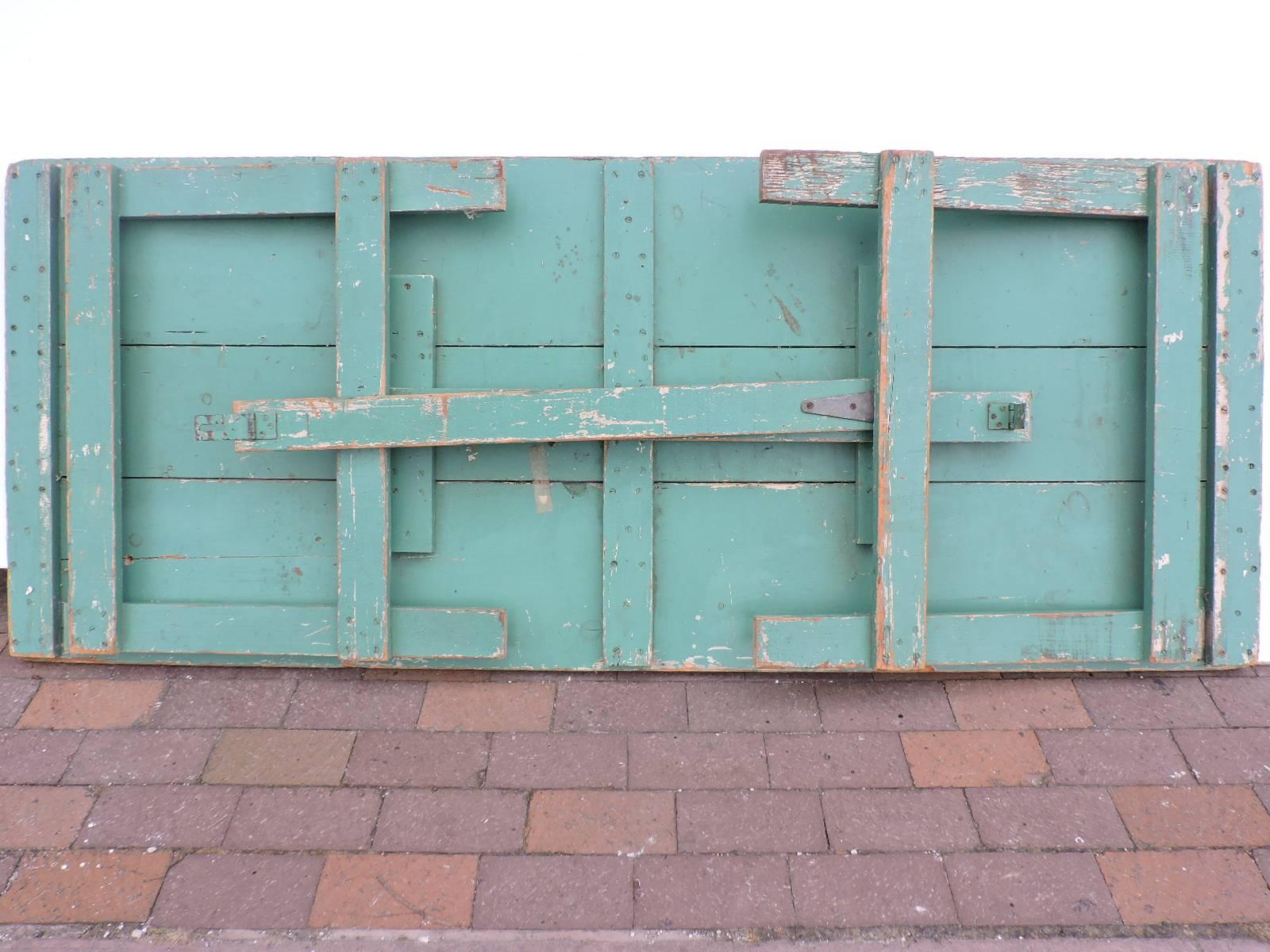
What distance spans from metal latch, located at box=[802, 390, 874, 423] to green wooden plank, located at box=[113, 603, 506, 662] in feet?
3.83

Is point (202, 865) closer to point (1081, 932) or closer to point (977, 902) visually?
point (977, 902)

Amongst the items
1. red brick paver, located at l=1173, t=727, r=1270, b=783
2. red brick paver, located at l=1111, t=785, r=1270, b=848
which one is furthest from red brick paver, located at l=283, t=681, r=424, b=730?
red brick paver, located at l=1173, t=727, r=1270, b=783

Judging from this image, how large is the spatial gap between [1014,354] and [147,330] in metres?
2.64

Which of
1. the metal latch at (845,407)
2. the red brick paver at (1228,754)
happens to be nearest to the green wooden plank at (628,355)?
the metal latch at (845,407)

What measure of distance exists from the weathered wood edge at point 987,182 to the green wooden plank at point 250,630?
61.2 inches

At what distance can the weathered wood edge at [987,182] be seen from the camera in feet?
6.61

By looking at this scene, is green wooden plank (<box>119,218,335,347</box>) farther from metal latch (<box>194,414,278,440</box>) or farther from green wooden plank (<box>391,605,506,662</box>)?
green wooden plank (<box>391,605,506,662</box>)

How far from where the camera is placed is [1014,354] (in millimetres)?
2164

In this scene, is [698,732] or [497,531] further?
[497,531]

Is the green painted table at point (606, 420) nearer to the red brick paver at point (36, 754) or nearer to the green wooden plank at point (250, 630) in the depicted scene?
the green wooden plank at point (250, 630)

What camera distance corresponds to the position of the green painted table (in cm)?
209

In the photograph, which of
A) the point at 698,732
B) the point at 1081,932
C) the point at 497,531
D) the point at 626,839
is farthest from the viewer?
the point at 497,531

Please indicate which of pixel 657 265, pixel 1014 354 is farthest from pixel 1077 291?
pixel 657 265

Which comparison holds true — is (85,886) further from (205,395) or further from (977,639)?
(977,639)
